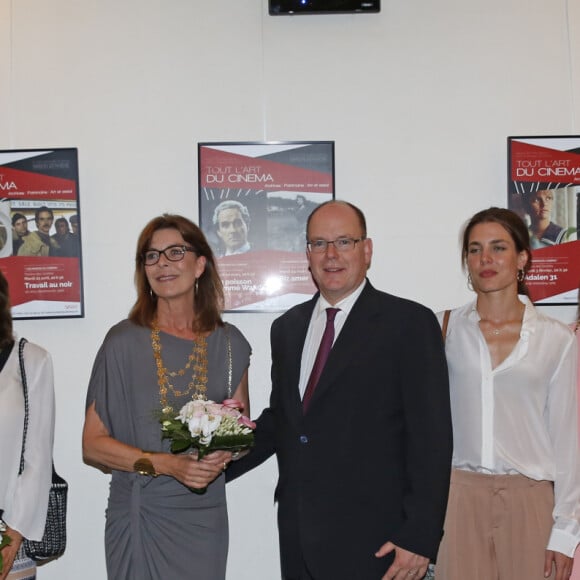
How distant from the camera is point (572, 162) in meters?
3.90

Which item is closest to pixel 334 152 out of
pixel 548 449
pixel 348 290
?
pixel 348 290

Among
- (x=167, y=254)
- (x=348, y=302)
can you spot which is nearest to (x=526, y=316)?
(x=348, y=302)

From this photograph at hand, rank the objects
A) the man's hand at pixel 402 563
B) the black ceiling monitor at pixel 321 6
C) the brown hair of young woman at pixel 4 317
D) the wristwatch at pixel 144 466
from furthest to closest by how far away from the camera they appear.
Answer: the black ceiling monitor at pixel 321 6 < the brown hair of young woman at pixel 4 317 < the wristwatch at pixel 144 466 < the man's hand at pixel 402 563

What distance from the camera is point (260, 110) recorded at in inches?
153

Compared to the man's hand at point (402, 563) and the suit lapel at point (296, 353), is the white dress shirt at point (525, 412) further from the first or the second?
the suit lapel at point (296, 353)

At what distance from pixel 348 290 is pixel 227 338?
0.59 m

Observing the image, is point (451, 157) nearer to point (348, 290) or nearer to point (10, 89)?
point (348, 290)

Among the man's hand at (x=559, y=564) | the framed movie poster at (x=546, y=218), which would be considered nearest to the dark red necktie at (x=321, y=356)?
the man's hand at (x=559, y=564)

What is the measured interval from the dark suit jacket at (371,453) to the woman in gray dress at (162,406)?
0.36 metres

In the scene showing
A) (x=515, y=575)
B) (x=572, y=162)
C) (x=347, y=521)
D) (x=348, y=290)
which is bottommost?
(x=515, y=575)

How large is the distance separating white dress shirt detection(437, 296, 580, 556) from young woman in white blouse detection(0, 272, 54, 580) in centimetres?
164

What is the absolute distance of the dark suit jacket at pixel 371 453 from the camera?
8.72ft

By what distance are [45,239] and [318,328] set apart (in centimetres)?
165

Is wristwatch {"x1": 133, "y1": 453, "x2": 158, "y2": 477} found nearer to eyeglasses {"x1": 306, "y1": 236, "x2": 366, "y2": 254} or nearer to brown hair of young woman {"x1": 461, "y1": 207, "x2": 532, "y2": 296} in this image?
eyeglasses {"x1": 306, "y1": 236, "x2": 366, "y2": 254}
